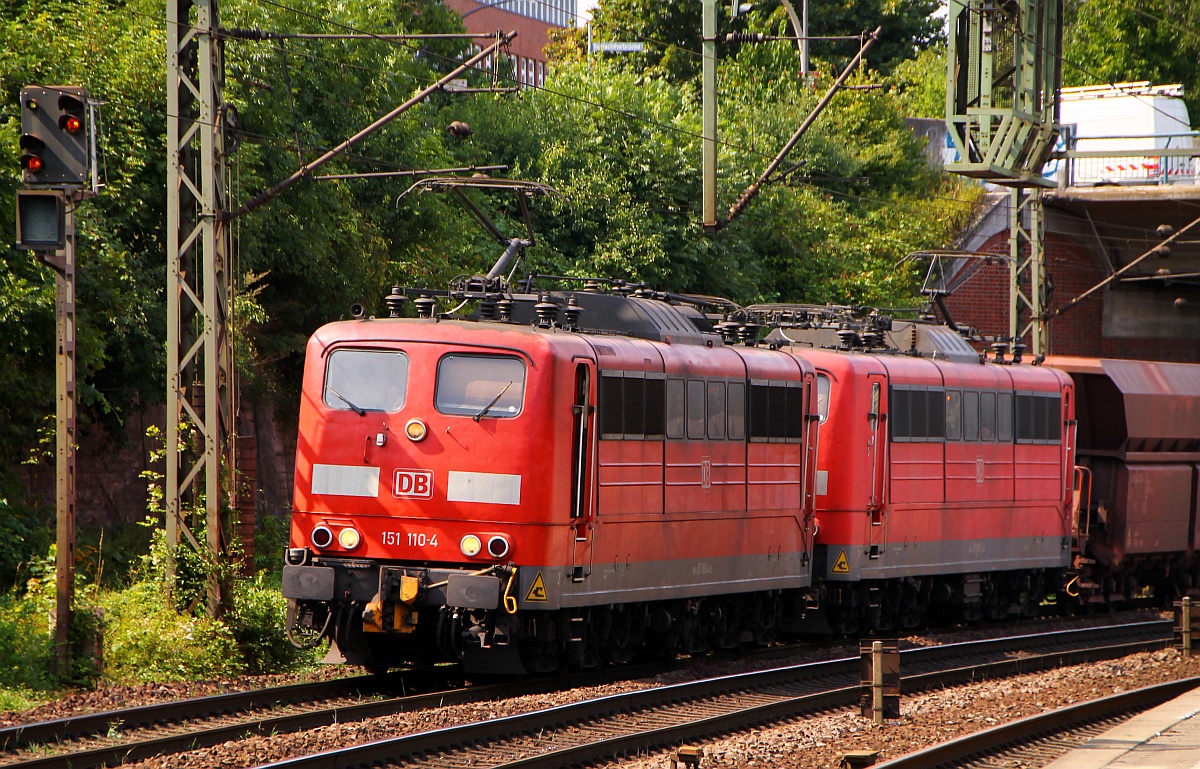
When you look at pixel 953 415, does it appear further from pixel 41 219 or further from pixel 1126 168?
pixel 1126 168

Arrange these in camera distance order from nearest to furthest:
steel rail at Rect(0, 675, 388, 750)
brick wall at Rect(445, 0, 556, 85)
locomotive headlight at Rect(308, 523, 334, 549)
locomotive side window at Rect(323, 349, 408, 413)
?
steel rail at Rect(0, 675, 388, 750)
locomotive headlight at Rect(308, 523, 334, 549)
locomotive side window at Rect(323, 349, 408, 413)
brick wall at Rect(445, 0, 556, 85)

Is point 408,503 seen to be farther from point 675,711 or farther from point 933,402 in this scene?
point 933,402

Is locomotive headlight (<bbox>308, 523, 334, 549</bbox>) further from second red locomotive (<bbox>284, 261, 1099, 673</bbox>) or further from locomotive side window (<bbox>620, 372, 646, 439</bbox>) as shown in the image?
locomotive side window (<bbox>620, 372, 646, 439</bbox>)

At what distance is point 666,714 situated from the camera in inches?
518

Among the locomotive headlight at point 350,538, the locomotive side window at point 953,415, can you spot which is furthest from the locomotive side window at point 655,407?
the locomotive side window at point 953,415

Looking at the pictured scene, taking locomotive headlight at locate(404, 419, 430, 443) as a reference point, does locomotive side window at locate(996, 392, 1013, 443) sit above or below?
above

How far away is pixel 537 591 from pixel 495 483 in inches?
37.2

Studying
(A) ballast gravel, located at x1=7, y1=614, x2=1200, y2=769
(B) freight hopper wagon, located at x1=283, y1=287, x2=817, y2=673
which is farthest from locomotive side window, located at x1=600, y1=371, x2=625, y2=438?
(A) ballast gravel, located at x1=7, y1=614, x2=1200, y2=769

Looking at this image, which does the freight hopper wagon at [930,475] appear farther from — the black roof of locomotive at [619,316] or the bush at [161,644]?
the bush at [161,644]

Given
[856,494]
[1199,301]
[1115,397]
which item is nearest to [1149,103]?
[1199,301]

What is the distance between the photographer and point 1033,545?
22859 millimetres

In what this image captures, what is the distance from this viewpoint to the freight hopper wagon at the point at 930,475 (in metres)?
18.8

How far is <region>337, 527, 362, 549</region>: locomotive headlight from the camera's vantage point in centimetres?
1362

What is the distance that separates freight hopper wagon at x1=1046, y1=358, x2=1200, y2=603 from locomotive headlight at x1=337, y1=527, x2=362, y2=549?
14.0 meters
